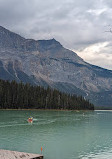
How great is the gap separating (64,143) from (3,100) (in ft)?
477

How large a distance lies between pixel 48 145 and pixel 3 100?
14706 cm

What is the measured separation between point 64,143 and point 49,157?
13.4 meters

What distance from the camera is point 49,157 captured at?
38.7 m

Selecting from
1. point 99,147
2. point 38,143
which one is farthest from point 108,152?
point 38,143

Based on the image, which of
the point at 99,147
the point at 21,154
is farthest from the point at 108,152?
the point at 21,154

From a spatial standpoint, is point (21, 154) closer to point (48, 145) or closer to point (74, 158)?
point (74, 158)

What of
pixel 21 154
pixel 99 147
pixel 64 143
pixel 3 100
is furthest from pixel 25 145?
pixel 3 100

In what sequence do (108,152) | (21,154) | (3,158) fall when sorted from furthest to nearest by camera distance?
(108,152) → (21,154) → (3,158)

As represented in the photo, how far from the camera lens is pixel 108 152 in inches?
1761

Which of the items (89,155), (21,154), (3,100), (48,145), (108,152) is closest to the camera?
(21,154)

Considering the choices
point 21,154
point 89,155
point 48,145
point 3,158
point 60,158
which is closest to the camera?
point 3,158

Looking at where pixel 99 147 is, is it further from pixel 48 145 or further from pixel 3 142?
pixel 3 142

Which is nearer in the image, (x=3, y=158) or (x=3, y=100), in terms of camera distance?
(x=3, y=158)

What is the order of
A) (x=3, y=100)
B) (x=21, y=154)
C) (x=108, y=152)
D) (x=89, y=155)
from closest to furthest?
(x=21, y=154) → (x=89, y=155) → (x=108, y=152) → (x=3, y=100)
